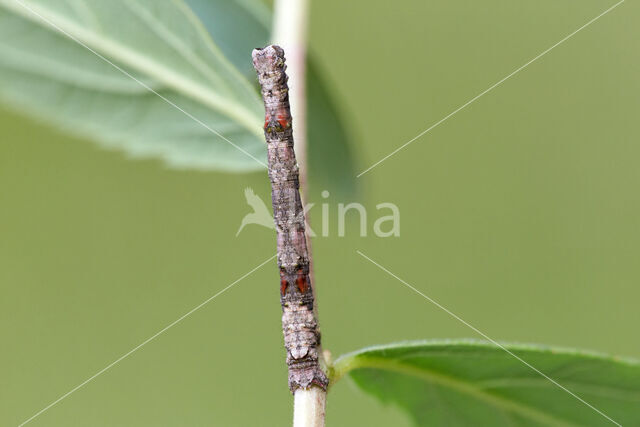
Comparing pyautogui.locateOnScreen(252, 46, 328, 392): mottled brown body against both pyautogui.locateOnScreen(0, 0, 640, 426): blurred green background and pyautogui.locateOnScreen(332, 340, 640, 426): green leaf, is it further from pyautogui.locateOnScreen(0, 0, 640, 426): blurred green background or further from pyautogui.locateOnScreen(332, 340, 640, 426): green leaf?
pyautogui.locateOnScreen(0, 0, 640, 426): blurred green background

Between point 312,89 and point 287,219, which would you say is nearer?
point 287,219

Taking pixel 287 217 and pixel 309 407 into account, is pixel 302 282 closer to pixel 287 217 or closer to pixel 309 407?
pixel 287 217

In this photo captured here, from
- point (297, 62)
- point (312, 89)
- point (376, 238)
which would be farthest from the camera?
point (376, 238)

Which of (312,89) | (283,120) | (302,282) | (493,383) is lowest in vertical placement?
(493,383)

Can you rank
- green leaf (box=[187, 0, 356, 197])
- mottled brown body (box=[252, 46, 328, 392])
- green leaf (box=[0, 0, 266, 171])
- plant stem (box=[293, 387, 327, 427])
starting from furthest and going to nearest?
green leaf (box=[187, 0, 356, 197])
green leaf (box=[0, 0, 266, 171])
mottled brown body (box=[252, 46, 328, 392])
plant stem (box=[293, 387, 327, 427])

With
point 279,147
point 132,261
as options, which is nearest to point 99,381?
point 132,261

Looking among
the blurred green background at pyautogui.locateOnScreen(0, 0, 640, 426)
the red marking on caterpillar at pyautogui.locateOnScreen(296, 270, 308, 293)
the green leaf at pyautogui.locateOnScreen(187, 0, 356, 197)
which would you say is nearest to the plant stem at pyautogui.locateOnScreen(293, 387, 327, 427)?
the red marking on caterpillar at pyautogui.locateOnScreen(296, 270, 308, 293)

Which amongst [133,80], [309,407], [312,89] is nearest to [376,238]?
[312,89]

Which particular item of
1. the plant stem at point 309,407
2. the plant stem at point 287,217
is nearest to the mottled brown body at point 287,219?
the plant stem at point 287,217
